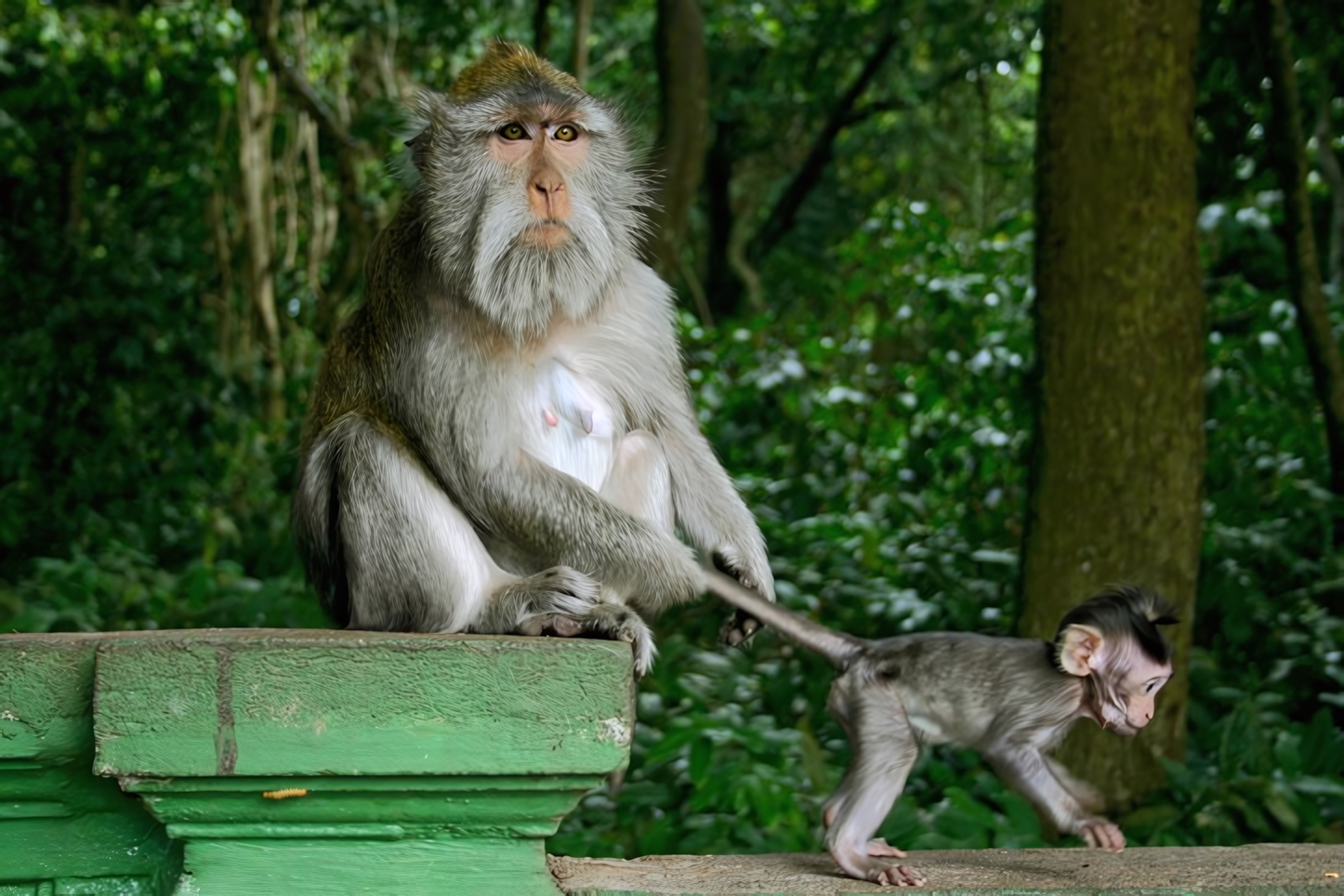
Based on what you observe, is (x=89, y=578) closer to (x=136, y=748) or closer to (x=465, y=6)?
(x=465, y=6)

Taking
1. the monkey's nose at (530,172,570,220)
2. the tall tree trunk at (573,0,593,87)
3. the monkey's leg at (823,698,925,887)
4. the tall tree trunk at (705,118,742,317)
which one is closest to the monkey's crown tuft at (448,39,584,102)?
the monkey's nose at (530,172,570,220)

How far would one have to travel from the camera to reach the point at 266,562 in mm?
7410

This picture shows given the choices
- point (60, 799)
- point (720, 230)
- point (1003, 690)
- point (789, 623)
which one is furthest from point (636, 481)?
point (720, 230)

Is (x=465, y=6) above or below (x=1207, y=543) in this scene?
above

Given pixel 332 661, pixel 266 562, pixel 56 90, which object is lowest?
pixel 266 562

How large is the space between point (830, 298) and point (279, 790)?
9007mm

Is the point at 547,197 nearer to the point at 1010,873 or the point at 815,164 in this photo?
the point at 1010,873

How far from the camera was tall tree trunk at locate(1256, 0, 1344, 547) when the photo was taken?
5.37 meters

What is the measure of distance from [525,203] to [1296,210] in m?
3.72

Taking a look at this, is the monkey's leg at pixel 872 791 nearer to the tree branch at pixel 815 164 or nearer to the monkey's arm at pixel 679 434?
the monkey's arm at pixel 679 434

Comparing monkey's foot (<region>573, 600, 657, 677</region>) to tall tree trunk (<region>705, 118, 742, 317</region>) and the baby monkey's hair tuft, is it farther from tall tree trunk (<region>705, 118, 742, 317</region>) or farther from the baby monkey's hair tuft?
tall tree trunk (<region>705, 118, 742, 317</region>)

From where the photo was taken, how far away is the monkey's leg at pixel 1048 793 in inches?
107

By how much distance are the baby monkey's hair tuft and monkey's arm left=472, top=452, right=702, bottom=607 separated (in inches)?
31.7

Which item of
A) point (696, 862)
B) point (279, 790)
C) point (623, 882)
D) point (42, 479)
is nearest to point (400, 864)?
point (279, 790)
